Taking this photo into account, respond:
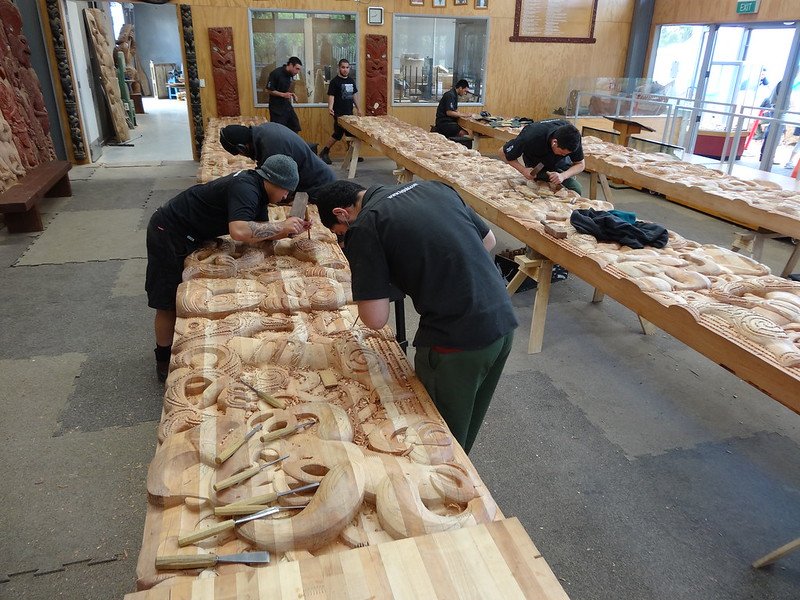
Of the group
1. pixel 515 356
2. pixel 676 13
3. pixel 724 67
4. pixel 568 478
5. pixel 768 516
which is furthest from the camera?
pixel 676 13

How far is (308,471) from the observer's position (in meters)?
1.66

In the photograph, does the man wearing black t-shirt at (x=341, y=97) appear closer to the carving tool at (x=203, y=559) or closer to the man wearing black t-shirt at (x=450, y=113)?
the man wearing black t-shirt at (x=450, y=113)

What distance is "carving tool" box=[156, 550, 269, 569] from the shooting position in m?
1.35

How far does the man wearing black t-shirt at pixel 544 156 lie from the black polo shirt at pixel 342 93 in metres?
4.65

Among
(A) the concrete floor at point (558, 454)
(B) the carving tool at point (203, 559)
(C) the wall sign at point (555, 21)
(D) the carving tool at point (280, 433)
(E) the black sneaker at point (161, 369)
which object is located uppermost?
(C) the wall sign at point (555, 21)

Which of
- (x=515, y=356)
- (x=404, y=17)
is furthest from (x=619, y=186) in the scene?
(x=515, y=356)

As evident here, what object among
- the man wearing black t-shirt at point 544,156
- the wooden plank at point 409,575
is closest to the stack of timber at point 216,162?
the man wearing black t-shirt at point 544,156

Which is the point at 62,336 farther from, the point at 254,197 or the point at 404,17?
the point at 404,17

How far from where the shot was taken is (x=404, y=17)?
30.9ft

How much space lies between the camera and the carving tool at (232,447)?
5.50 ft

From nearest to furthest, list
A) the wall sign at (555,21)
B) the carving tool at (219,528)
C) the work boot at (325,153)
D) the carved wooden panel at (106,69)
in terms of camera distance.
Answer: the carving tool at (219,528) → the work boot at (325,153) → the wall sign at (555,21) → the carved wooden panel at (106,69)

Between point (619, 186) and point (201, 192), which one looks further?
point (619, 186)

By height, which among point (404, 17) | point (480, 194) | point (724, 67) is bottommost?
point (480, 194)

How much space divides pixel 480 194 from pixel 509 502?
262cm
